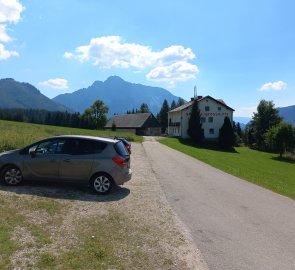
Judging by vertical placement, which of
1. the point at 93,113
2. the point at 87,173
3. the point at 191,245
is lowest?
the point at 191,245

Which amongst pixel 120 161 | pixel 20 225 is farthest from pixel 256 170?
pixel 20 225

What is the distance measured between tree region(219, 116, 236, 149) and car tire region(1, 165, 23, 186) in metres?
59.2

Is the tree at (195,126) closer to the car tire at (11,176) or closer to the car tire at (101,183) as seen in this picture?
the car tire at (101,183)

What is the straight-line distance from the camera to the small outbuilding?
299ft

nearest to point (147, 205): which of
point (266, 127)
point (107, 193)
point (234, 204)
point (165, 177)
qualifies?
point (107, 193)

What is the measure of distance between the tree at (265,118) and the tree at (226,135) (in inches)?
744

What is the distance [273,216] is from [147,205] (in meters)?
3.48

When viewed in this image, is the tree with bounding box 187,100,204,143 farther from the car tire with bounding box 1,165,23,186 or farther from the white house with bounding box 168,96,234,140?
the car tire with bounding box 1,165,23,186

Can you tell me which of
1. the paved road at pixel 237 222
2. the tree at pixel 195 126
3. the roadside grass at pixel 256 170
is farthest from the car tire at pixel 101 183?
the tree at pixel 195 126

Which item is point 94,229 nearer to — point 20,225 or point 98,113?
point 20,225

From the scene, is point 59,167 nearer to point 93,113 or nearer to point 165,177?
point 165,177

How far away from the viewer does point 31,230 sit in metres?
6.97

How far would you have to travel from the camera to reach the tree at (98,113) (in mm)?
109625

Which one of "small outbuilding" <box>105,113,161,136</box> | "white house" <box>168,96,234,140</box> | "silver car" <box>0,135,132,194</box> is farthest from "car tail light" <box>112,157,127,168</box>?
"small outbuilding" <box>105,113,161,136</box>
